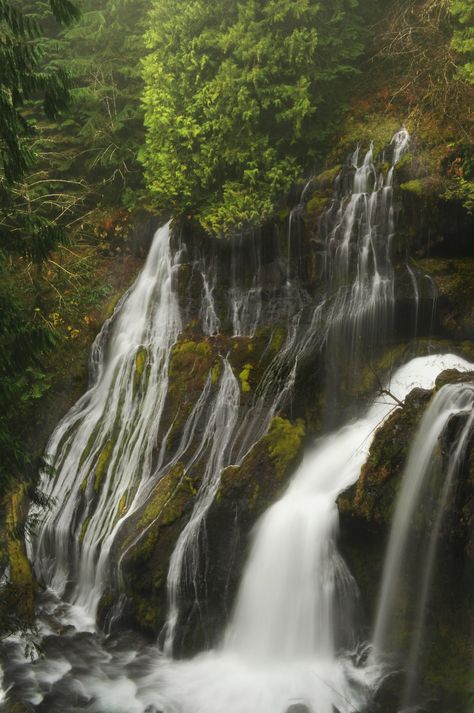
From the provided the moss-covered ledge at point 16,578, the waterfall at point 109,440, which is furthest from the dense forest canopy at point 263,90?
the moss-covered ledge at point 16,578

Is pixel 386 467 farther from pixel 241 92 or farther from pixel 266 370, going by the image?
pixel 241 92

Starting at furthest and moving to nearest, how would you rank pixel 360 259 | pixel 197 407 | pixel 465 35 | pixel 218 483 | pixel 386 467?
pixel 197 407, pixel 360 259, pixel 465 35, pixel 218 483, pixel 386 467

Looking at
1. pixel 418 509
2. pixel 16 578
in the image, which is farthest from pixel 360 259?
pixel 16 578

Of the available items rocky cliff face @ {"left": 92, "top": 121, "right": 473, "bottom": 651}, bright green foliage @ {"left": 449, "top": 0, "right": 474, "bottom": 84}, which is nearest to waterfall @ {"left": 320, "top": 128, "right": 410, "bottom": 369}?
rocky cliff face @ {"left": 92, "top": 121, "right": 473, "bottom": 651}

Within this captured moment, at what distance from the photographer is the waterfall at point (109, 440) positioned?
9891mm

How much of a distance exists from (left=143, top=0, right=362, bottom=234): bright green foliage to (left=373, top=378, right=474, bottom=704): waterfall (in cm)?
556

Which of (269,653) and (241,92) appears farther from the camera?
(241,92)

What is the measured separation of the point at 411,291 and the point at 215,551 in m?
4.87

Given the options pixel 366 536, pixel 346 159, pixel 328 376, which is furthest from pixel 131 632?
pixel 346 159

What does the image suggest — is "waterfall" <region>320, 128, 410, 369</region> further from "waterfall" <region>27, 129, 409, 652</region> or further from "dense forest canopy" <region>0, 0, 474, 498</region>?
"dense forest canopy" <region>0, 0, 474, 498</region>

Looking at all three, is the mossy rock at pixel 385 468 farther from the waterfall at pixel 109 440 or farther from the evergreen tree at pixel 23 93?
the evergreen tree at pixel 23 93

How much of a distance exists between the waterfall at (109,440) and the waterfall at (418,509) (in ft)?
13.9

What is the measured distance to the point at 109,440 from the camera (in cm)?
1105

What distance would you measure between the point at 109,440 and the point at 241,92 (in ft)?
21.9
